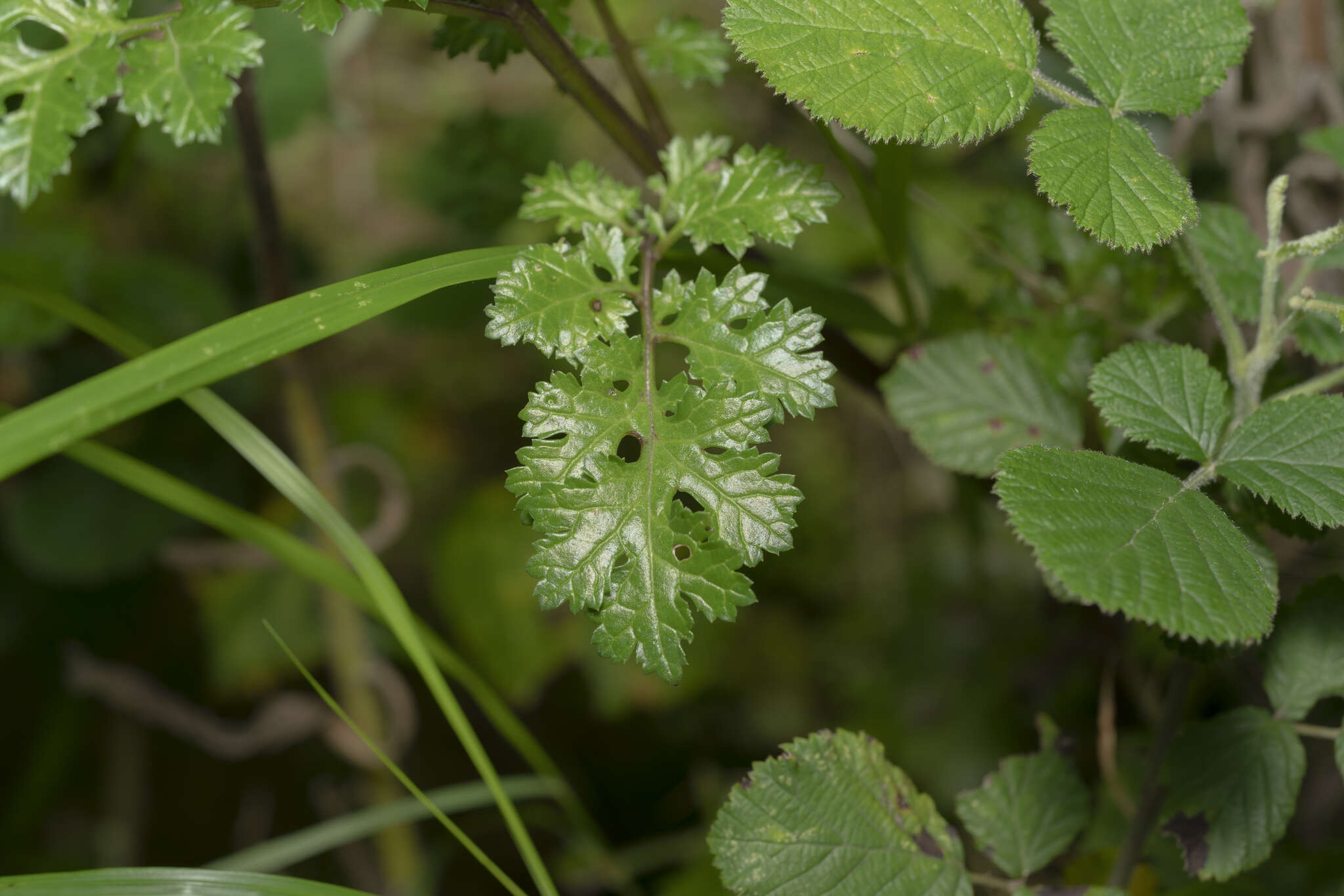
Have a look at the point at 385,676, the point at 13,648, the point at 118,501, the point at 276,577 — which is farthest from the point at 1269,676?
the point at 13,648

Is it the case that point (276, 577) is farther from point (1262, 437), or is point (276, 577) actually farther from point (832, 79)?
point (1262, 437)

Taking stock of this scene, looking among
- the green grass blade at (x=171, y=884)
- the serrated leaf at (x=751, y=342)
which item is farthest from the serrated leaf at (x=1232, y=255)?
the green grass blade at (x=171, y=884)

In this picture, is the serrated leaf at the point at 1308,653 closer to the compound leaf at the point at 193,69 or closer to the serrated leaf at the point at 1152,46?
the serrated leaf at the point at 1152,46

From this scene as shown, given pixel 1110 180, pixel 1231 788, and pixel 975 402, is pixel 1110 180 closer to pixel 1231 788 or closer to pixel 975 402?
pixel 975 402

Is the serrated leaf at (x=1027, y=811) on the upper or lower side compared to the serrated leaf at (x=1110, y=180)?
lower

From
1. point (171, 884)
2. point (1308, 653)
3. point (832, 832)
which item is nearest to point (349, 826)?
point (171, 884)

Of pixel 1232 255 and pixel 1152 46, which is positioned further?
pixel 1232 255
